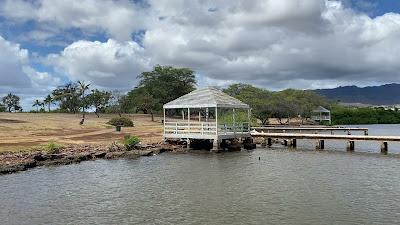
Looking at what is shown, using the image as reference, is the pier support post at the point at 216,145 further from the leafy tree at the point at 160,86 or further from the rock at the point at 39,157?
the leafy tree at the point at 160,86

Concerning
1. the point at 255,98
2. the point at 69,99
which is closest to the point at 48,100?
the point at 69,99

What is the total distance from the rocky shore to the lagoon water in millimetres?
1142

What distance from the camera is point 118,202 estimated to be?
62.7 ft

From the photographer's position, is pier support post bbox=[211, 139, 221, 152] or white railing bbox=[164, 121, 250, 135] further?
white railing bbox=[164, 121, 250, 135]

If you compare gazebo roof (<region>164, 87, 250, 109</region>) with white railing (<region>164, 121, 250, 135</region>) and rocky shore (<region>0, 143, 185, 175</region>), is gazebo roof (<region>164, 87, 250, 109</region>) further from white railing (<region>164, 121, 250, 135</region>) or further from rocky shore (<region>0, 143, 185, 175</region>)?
rocky shore (<region>0, 143, 185, 175</region>)

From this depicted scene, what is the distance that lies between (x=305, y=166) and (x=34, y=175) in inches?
659

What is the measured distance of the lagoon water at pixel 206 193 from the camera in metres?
16.6

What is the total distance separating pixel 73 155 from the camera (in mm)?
32250

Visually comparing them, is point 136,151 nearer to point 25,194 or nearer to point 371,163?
point 25,194

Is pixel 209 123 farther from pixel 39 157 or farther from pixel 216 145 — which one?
pixel 39 157

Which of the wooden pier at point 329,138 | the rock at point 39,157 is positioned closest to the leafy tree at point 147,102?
the wooden pier at point 329,138

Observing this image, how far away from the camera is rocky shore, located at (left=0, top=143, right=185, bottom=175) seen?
28.0 meters

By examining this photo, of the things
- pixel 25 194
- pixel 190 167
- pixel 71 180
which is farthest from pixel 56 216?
pixel 190 167

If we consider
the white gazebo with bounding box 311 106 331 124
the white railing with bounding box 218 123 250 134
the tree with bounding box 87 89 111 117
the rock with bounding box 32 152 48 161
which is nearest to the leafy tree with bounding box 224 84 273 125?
the white gazebo with bounding box 311 106 331 124
